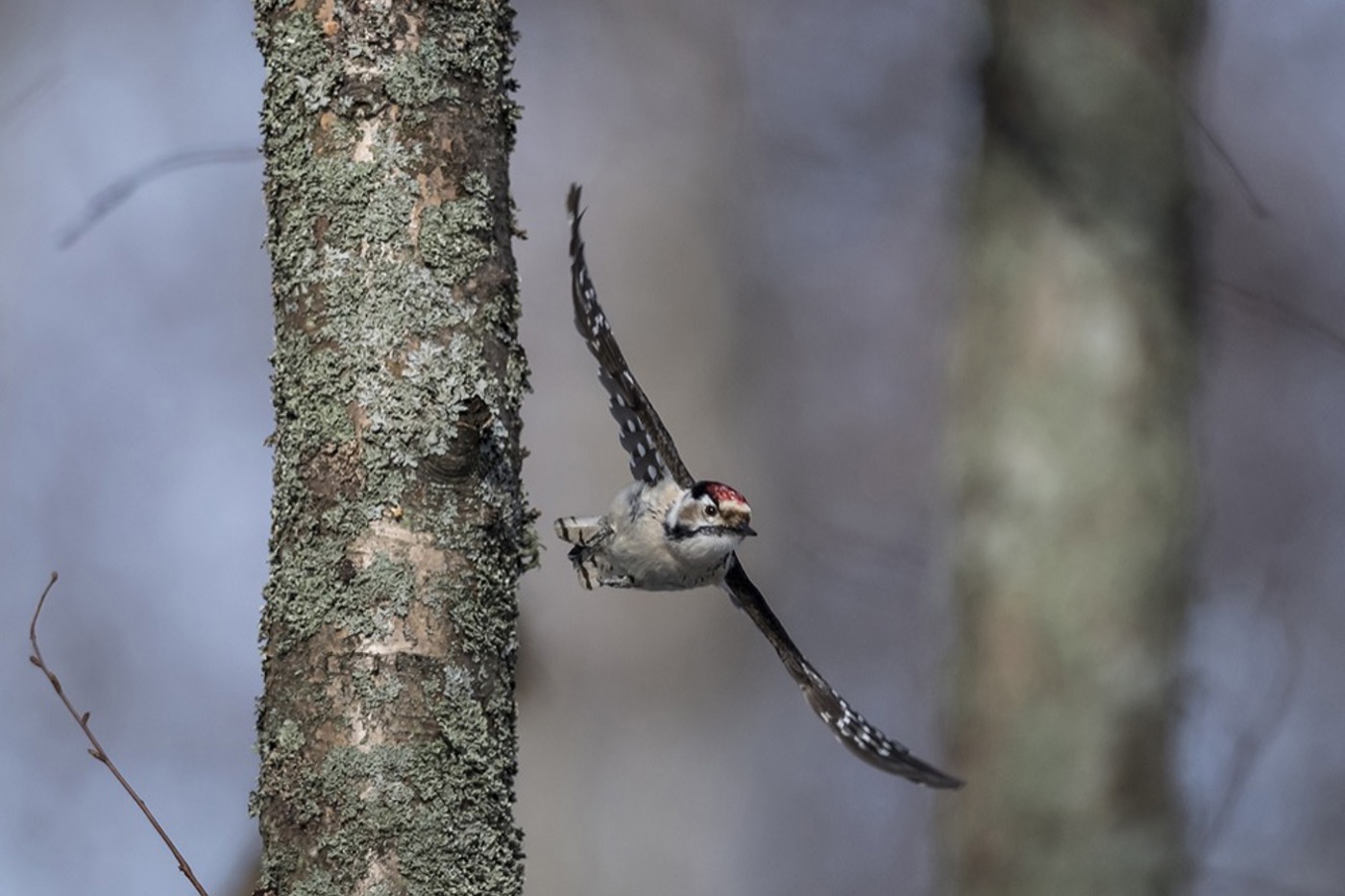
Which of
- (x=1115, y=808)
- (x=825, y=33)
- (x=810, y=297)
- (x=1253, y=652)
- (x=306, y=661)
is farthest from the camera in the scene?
(x=810, y=297)

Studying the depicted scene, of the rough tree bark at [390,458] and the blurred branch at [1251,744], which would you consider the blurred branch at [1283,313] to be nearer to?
the blurred branch at [1251,744]

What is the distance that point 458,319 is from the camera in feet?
7.39

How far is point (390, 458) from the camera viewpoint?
2.19 m

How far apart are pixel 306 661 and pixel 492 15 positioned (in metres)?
1.09

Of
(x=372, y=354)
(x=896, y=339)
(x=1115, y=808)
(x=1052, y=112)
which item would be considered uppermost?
(x=896, y=339)

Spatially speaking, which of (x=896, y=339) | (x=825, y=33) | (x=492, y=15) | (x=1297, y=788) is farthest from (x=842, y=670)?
(x=492, y=15)

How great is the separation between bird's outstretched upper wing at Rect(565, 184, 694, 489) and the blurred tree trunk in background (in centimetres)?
98

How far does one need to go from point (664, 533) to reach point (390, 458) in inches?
77.4

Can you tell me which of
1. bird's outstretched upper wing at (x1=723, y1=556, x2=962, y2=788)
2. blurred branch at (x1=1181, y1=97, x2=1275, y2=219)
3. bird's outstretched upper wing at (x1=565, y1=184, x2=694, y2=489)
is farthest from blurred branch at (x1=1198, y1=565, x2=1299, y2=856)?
bird's outstretched upper wing at (x1=565, y1=184, x2=694, y2=489)

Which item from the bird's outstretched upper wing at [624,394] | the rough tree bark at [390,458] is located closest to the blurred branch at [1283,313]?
the bird's outstretched upper wing at [624,394]

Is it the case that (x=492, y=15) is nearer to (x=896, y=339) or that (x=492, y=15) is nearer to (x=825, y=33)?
(x=825, y=33)

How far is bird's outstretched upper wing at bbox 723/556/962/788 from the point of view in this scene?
3449mm

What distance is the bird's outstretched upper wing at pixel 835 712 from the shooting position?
11.3 ft

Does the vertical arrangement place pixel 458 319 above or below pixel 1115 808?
above
